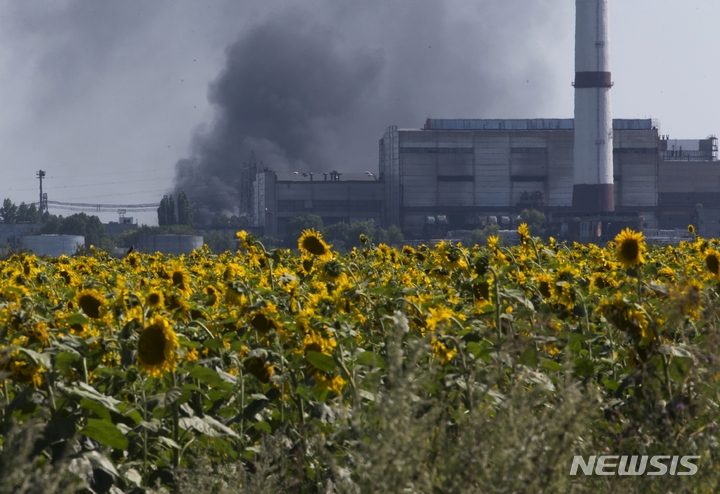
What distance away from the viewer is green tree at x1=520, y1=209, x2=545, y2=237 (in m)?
108

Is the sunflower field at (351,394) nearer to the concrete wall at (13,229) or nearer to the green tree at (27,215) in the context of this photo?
the concrete wall at (13,229)

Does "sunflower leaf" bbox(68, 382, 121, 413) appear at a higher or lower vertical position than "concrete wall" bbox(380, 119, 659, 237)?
lower

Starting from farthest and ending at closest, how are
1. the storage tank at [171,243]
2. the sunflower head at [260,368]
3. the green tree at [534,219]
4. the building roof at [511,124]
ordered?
the building roof at [511,124]
the storage tank at [171,243]
the green tree at [534,219]
the sunflower head at [260,368]

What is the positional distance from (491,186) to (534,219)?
6494 millimetres

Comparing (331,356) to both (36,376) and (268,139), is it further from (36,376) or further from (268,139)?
(268,139)

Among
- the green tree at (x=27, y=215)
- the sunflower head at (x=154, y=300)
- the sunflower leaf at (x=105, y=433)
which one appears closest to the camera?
the sunflower leaf at (x=105, y=433)

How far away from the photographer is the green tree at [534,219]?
356 ft

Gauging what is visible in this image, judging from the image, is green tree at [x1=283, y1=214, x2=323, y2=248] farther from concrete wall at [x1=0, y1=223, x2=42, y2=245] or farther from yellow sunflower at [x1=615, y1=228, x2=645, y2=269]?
yellow sunflower at [x1=615, y1=228, x2=645, y2=269]

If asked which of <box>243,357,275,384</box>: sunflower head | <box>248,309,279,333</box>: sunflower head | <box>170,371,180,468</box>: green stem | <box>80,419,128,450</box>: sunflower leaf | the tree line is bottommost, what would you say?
<box>170,371,180,468</box>: green stem

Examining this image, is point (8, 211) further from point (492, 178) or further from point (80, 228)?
point (492, 178)

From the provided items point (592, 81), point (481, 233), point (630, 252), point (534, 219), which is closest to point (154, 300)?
point (630, 252)

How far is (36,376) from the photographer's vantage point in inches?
122

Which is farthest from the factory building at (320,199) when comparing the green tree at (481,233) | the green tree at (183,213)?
the green tree at (183,213)

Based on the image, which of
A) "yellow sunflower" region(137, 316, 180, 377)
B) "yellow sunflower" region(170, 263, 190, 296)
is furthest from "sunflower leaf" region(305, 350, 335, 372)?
"yellow sunflower" region(170, 263, 190, 296)
